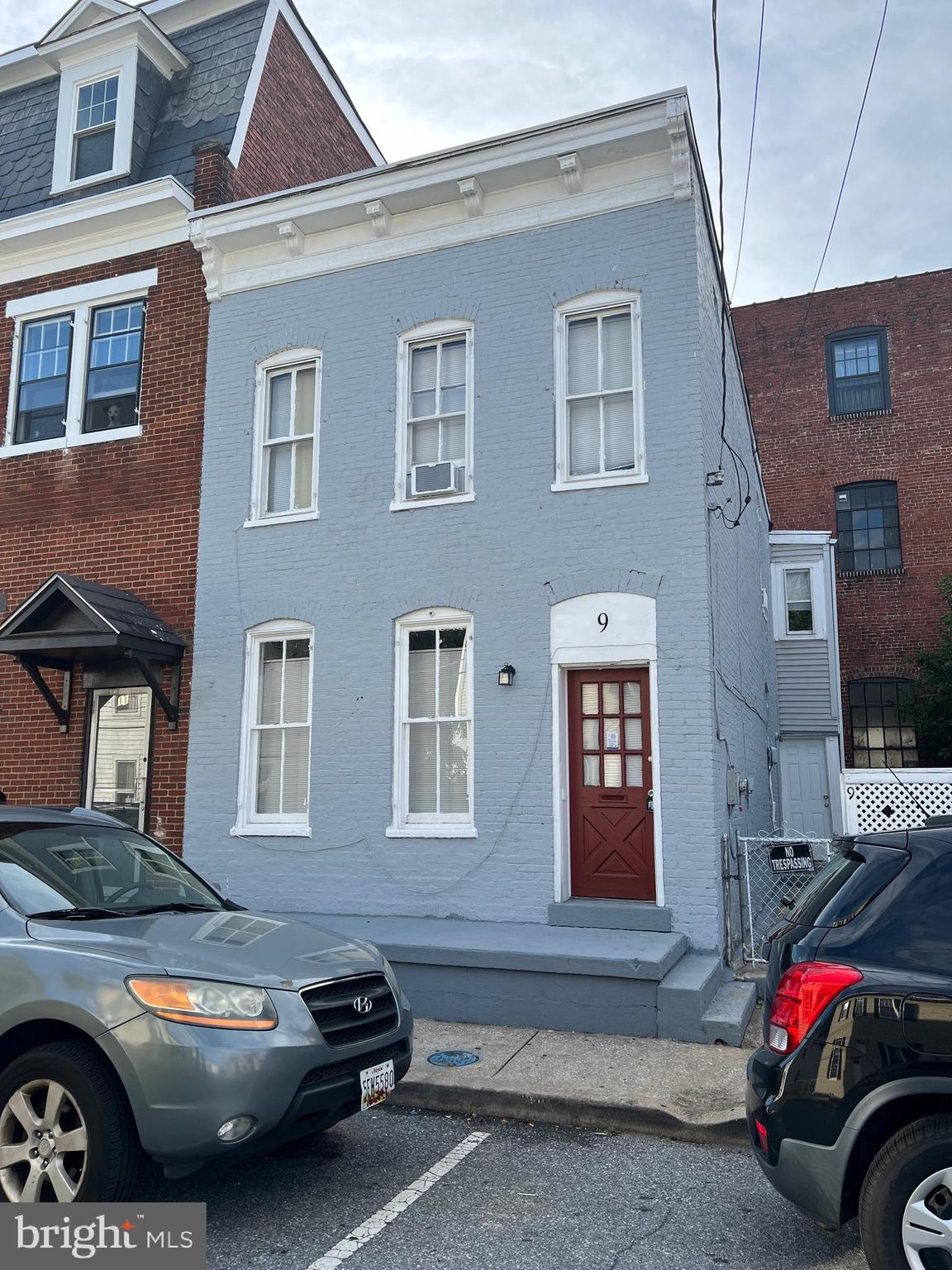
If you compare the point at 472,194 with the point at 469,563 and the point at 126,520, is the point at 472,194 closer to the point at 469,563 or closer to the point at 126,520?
the point at 469,563

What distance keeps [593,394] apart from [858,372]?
15.0m

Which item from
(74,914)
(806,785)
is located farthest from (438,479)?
(806,785)

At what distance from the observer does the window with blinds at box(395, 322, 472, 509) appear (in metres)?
9.94

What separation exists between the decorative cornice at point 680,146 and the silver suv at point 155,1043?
764cm

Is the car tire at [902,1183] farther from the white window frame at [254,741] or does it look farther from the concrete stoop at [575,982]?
the white window frame at [254,741]

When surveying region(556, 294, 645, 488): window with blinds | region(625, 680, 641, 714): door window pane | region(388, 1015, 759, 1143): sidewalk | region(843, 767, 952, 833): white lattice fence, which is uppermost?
region(556, 294, 645, 488): window with blinds

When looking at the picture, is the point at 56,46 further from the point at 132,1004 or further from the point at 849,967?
the point at 849,967

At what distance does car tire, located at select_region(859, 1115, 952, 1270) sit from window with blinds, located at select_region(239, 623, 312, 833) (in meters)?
7.37

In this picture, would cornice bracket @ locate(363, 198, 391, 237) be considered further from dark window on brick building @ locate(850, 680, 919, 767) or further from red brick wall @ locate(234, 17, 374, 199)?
dark window on brick building @ locate(850, 680, 919, 767)

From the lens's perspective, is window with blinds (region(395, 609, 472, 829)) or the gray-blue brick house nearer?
the gray-blue brick house

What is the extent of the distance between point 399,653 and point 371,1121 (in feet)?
16.2

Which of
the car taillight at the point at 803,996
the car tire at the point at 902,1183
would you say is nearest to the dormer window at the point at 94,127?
the car taillight at the point at 803,996

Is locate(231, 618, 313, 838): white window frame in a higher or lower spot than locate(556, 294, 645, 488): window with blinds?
lower

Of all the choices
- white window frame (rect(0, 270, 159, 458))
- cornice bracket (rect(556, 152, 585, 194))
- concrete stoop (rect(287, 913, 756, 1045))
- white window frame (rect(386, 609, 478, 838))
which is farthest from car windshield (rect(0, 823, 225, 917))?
cornice bracket (rect(556, 152, 585, 194))
